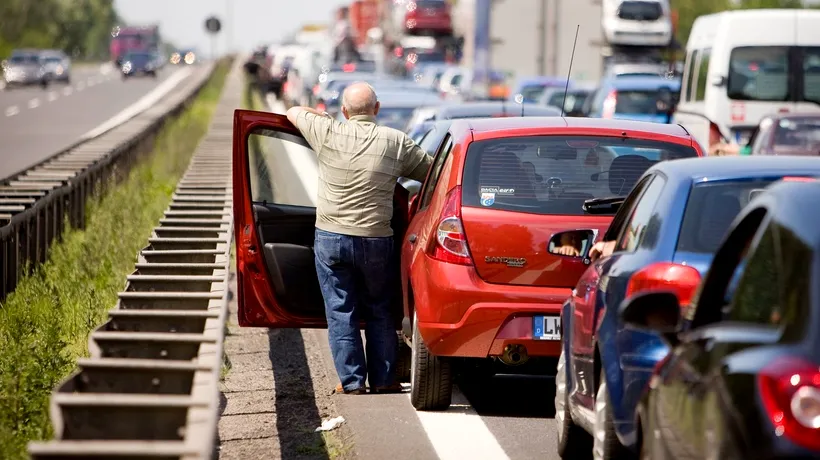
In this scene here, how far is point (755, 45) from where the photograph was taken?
2492 cm

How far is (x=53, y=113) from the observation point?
50.9m

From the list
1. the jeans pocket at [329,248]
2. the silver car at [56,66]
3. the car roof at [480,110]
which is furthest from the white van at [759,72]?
the silver car at [56,66]

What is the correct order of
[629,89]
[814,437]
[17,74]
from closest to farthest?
[814,437] < [629,89] < [17,74]

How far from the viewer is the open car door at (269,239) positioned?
30.9ft

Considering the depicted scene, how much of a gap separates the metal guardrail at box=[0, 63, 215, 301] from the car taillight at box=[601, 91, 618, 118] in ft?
31.8

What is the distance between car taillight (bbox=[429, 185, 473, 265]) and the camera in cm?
830

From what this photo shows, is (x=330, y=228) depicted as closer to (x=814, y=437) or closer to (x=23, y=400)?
(x=23, y=400)

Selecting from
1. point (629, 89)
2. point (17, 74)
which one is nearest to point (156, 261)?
point (629, 89)

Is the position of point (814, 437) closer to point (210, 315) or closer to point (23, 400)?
point (210, 315)

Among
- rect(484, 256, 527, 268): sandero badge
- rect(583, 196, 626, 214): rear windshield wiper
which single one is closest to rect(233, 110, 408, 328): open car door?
rect(484, 256, 527, 268): sandero badge

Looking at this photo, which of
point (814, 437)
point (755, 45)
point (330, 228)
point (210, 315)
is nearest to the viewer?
point (814, 437)

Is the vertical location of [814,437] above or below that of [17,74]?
above

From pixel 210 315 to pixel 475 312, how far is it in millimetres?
1567

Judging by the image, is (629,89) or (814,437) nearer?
(814,437)
